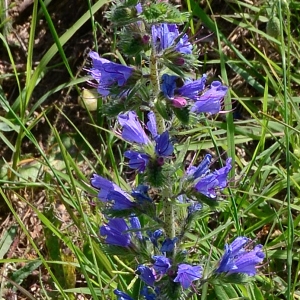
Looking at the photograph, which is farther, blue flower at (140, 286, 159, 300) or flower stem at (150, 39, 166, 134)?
blue flower at (140, 286, 159, 300)

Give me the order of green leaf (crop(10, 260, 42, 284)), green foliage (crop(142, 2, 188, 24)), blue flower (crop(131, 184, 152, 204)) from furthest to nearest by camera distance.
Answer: green leaf (crop(10, 260, 42, 284))
blue flower (crop(131, 184, 152, 204))
green foliage (crop(142, 2, 188, 24))

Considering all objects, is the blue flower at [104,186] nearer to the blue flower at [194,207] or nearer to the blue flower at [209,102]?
the blue flower at [194,207]

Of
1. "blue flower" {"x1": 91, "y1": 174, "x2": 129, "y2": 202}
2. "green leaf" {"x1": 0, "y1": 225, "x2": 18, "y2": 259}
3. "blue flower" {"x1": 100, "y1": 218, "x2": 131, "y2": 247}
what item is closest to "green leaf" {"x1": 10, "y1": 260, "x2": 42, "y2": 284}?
"green leaf" {"x1": 0, "y1": 225, "x2": 18, "y2": 259}

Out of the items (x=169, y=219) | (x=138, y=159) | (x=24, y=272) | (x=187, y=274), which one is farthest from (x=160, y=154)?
(x=24, y=272)

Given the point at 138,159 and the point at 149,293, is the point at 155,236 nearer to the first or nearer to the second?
the point at 149,293

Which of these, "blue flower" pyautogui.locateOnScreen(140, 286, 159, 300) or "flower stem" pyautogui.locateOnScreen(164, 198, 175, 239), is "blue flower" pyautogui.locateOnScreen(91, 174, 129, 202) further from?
"blue flower" pyautogui.locateOnScreen(140, 286, 159, 300)

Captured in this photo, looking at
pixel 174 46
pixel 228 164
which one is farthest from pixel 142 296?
pixel 174 46

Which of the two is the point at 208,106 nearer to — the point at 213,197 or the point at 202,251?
the point at 213,197
